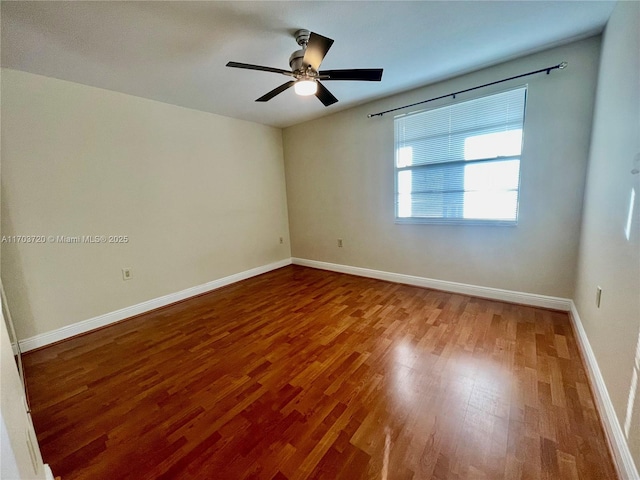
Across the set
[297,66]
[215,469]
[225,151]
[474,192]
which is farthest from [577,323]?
[225,151]

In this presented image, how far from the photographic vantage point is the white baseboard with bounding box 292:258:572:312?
2.52m

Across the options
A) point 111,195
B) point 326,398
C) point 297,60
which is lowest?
point 326,398

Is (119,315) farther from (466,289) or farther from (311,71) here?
(466,289)

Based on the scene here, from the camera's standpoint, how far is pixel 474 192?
110 inches

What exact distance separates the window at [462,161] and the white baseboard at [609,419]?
4.35ft

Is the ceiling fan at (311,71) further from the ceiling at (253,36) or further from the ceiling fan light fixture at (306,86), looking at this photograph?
the ceiling at (253,36)

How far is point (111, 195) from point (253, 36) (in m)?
2.13

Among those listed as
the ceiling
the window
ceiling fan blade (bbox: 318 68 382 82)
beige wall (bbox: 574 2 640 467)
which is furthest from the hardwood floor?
the ceiling

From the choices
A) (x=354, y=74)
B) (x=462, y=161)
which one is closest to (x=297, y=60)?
(x=354, y=74)

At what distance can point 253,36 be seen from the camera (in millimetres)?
1886

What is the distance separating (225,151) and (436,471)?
3858 millimetres

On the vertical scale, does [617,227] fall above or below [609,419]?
above

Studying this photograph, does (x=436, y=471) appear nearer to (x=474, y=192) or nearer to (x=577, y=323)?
(x=577, y=323)

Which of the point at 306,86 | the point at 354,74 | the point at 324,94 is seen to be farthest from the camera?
the point at 324,94
